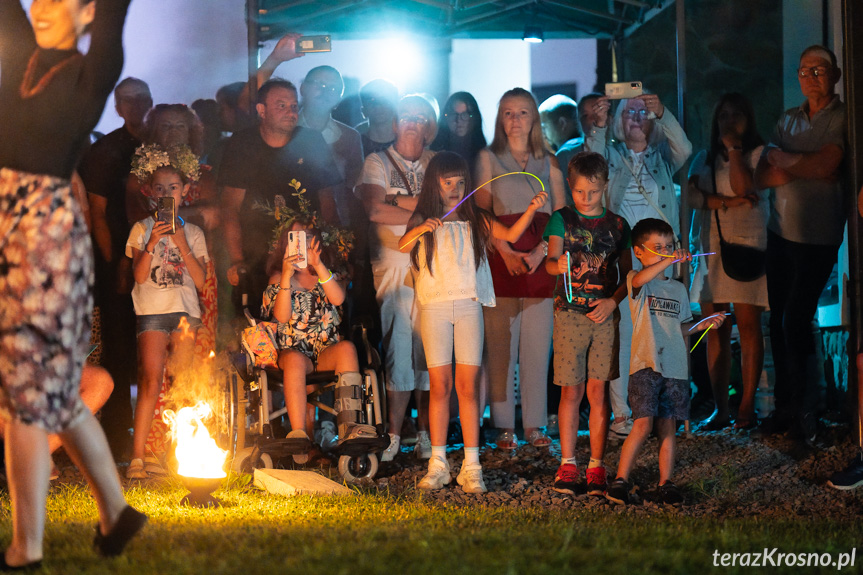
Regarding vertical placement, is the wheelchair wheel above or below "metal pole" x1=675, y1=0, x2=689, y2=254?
below

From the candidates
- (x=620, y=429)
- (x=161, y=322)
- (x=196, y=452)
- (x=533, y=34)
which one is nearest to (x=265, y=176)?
(x=161, y=322)

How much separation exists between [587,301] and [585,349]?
0.88ft

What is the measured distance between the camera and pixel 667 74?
8.14 metres

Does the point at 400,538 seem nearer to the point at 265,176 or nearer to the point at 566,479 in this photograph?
the point at 566,479

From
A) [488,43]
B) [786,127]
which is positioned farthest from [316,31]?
[786,127]

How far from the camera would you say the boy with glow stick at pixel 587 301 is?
498 centimetres

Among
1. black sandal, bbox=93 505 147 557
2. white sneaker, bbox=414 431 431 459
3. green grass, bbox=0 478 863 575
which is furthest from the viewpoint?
white sneaker, bbox=414 431 431 459

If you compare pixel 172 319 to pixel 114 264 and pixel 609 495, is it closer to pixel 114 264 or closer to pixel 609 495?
pixel 114 264

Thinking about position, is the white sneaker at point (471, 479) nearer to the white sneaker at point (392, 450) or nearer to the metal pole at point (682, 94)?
the white sneaker at point (392, 450)

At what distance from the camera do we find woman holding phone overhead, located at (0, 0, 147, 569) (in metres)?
3.10

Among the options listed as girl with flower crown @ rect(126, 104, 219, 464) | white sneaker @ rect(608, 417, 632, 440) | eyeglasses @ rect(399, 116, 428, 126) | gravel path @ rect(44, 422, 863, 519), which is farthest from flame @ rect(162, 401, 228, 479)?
white sneaker @ rect(608, 417, 632, 440)

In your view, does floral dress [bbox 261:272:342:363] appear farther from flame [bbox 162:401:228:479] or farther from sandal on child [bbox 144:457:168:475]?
flame [bbox 162:401:228:479]

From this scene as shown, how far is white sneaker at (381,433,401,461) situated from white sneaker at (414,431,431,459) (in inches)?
5.8

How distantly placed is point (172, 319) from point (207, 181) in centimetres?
112
